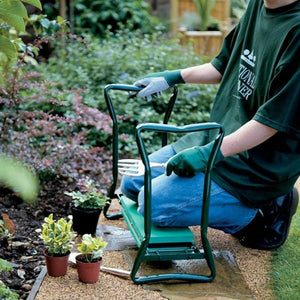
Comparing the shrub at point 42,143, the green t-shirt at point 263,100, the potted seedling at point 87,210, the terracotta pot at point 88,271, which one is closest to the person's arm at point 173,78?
the green t-shirt at point 263,100

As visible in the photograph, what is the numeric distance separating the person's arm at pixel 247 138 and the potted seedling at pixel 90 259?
2.25 feet

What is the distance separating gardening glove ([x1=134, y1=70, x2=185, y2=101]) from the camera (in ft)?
9.98

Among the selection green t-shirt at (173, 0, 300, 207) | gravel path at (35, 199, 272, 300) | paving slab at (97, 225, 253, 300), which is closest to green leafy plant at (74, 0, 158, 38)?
green t-shirt at (173, 0, 300, 207)

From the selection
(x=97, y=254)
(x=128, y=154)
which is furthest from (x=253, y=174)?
(x=128, y=154)

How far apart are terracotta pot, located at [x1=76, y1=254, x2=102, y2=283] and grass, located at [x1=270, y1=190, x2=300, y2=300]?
31.3 inches

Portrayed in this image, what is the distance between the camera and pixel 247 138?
99.0 inches

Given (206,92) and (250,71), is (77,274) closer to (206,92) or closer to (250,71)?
(250,71)

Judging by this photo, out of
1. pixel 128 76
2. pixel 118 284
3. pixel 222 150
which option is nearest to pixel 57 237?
pixel 118 284

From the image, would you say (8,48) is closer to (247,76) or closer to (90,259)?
(90,259)

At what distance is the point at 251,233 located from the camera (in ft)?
9.96

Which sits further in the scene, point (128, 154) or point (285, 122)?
point (128, 154)

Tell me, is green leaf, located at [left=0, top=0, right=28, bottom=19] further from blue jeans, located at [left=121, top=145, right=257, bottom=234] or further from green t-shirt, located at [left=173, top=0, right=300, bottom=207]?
green t-shirt, located at [left=173, top=0, right=300, bottom=207]

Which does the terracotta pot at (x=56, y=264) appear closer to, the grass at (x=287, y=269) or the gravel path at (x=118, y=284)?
the gravel path at (x=118, y=284)

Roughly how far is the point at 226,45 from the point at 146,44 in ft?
10.6
